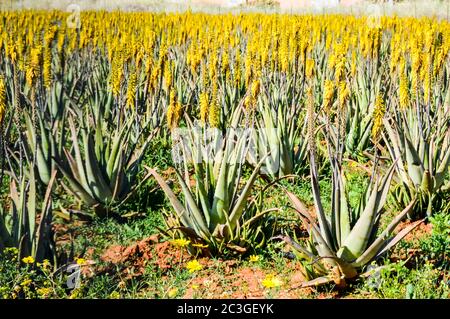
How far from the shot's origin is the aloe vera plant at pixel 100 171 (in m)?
3.46

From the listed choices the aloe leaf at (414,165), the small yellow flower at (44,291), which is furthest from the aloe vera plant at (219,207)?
the aloe leaf at (414,165)

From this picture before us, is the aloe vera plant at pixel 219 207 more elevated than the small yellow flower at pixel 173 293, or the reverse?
the aloe vera plant at pixel 219 207

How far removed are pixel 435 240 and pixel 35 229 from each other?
2.05 m

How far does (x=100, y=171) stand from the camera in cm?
356

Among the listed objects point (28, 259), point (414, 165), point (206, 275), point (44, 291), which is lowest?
point (206, 275)

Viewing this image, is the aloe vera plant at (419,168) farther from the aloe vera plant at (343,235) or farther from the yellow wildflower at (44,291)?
the yellow wildflower at (44,291)

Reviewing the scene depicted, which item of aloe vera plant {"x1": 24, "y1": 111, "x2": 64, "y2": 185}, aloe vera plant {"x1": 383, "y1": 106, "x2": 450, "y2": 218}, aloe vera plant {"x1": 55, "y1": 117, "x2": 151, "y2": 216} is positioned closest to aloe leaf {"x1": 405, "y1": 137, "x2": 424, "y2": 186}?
aloe vera plant {"x1": 383, "y1": 106, "x2": 450, "y2": 218}

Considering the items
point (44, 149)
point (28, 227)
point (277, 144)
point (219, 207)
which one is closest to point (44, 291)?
point (28, 227)

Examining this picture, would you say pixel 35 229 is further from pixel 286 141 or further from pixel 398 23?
pixel 398 23

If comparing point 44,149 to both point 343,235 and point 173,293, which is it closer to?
point 173,293

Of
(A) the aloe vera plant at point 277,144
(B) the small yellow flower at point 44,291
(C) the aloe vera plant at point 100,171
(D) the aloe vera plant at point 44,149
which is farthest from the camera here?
(A) the aloe vera plant at point 277,144

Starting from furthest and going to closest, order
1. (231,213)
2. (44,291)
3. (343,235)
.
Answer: (231,213)
(343,235)
(44,291)

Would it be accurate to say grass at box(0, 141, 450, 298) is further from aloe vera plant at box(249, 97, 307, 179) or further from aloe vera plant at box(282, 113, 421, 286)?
aloe vera plant at box(249, 97, 307, 179)
